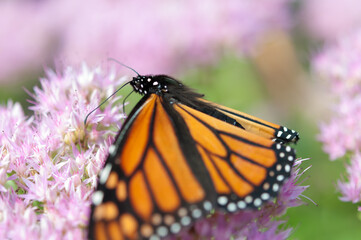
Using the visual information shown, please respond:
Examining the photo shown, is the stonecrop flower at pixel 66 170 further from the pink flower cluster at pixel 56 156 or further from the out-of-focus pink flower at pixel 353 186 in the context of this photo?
the out-of-focus pink flower at pixel 353 186

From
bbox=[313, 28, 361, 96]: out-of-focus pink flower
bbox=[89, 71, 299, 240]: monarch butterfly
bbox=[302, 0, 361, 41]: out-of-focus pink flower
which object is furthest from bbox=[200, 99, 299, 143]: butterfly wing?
bbox=[302, 0, 361, 41]: out-of-focus pink flower

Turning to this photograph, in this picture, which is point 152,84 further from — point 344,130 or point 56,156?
point 344,130

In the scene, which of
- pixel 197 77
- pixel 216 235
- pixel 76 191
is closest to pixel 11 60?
pixel 197 77

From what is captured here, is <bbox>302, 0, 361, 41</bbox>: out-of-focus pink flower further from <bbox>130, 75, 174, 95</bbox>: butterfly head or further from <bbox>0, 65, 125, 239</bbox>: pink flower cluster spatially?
<bbox>130, 75, 174, 95</bbox>: butterfly head

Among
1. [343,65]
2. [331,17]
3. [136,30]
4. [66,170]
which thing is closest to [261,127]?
[66,170]

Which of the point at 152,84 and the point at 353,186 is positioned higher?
the point at 152,84

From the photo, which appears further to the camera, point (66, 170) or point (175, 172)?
point (66, 170)
